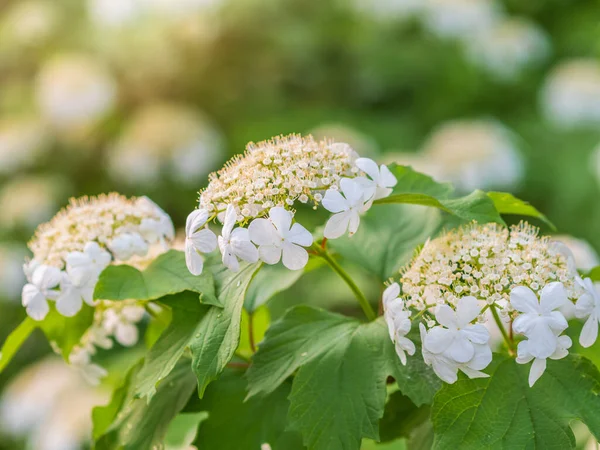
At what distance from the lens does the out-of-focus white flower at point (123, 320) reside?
2.22ft

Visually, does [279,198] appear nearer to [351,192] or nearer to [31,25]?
[351,192]

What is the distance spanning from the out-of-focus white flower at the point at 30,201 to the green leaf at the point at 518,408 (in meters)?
2.20

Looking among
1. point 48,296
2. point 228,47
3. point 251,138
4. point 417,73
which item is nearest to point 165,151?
point 251,138

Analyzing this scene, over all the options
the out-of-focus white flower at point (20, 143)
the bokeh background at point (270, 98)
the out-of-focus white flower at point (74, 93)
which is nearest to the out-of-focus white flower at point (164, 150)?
the bokeh background at point (270, 98)

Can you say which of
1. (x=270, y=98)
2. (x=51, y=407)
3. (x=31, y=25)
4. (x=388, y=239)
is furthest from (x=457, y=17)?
(x=388, y=239)

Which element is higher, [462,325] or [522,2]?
[462,325]

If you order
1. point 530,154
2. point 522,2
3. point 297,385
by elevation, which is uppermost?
point 297,385

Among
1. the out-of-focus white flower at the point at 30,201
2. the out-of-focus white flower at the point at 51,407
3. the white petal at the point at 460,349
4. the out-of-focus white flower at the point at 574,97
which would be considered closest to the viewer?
the white petal at the point at 460,349

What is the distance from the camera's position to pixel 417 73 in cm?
305

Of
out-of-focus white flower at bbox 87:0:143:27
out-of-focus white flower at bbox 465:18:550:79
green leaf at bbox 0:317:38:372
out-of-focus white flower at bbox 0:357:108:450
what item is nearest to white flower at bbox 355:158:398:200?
green leaf at bbox 0:317:38:372

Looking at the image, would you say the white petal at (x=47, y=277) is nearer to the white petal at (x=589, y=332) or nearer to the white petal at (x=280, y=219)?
the white petal at (x=280, y=219)

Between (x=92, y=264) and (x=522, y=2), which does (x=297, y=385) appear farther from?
(x=522, y=2)

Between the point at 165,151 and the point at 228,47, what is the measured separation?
1.89 ft

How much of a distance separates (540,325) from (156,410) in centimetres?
32
